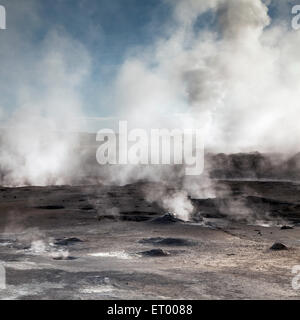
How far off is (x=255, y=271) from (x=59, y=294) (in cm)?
465

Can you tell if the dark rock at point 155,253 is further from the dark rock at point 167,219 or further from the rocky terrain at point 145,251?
the dark rock at point 167,219

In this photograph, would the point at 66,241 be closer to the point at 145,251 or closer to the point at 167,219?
the point at 145,251

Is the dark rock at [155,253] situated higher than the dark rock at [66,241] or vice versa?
the dark rock at [66,241]

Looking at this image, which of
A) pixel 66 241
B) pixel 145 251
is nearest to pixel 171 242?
pixel 145 251

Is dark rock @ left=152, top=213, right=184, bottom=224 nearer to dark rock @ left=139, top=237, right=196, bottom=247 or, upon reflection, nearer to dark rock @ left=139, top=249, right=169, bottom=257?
dark rock @ left=139, top=237, right=196, bottom=247

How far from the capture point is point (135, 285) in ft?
25.3

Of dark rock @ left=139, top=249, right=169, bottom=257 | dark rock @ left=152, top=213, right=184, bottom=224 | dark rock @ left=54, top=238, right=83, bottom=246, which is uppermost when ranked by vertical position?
dark rock @ left=152, top=213, right=184, bottom=224

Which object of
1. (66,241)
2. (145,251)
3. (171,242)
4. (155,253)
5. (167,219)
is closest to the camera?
(155,253)

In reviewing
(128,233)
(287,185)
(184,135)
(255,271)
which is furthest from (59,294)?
(184,135)

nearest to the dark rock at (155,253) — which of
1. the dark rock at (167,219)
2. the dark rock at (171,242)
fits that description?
the dark rock at (171,242)

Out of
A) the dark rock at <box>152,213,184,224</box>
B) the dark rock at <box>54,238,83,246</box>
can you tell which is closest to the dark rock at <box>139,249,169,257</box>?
the dark rock at <box>54,238,83,246</box>

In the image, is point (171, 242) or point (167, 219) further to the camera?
point (167, 219)

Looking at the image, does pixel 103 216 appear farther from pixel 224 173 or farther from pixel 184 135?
pixel 184 135

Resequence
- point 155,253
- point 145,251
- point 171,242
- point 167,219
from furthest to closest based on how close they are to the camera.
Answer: point 167,219 → point 171,242 → point 145,251 → point 155,253
